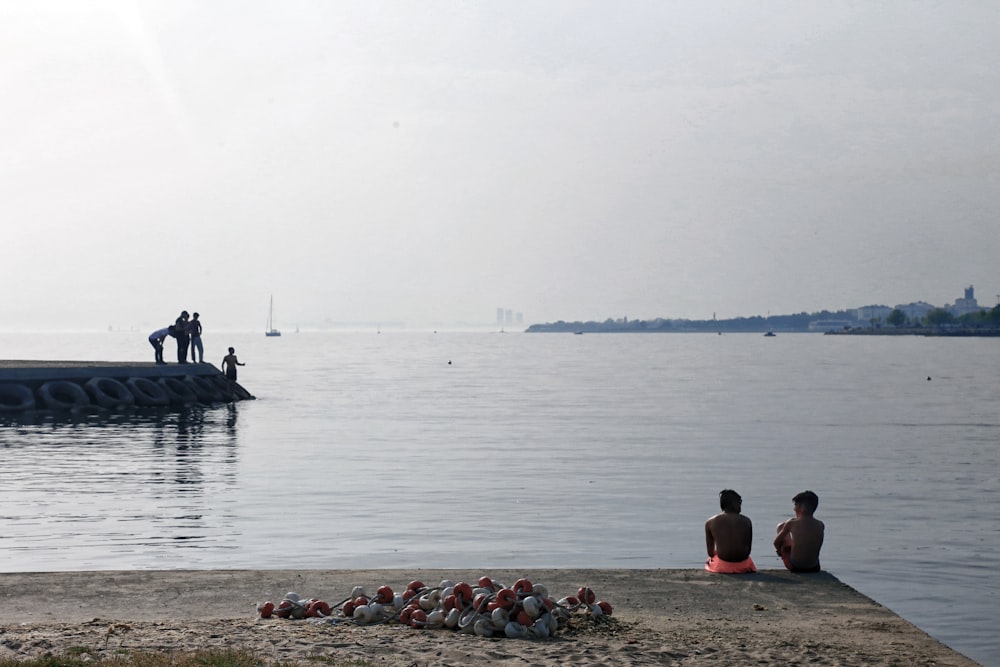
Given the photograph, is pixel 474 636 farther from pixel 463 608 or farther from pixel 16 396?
pixel 16 396

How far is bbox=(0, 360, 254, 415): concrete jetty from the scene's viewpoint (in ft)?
155

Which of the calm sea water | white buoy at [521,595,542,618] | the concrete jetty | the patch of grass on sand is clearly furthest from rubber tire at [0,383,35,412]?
white buoy at [521,595,542,618]

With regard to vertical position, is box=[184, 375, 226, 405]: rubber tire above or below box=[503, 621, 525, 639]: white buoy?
above

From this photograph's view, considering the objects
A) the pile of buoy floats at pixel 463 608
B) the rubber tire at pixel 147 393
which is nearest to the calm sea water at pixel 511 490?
the rubber tire at pixel 147 393

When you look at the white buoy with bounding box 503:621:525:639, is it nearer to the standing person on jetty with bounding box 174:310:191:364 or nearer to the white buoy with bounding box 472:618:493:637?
the white buoy with bounding box 472:618:493:637

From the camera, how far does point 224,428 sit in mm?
43031

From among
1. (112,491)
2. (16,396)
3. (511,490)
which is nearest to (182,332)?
(16,396)

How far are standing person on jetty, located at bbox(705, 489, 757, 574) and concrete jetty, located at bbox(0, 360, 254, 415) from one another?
38.8 metres

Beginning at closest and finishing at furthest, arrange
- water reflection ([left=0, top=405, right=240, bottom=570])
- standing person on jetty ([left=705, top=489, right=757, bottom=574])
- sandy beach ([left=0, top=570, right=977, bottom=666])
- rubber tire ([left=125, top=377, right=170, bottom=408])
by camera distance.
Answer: sandy beach ([left=0, top=570, right=977, bottom=666]), standing person on jetty ([left=705, top=489, right=757, bottom=574]), water reflection ([left=0, top=405, right=240, bottom=570]), rubber tire ([left=125, top=377, right=170, bottom=408])

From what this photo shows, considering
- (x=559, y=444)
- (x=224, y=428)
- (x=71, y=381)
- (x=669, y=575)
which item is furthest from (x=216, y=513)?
(x=71, y=381)

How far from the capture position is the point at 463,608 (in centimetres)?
1071

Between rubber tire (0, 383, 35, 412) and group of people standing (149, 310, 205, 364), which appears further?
group of people standing (149, 310, 205, 364)

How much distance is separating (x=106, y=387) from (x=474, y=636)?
4311cm

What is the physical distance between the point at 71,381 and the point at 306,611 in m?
41.5
